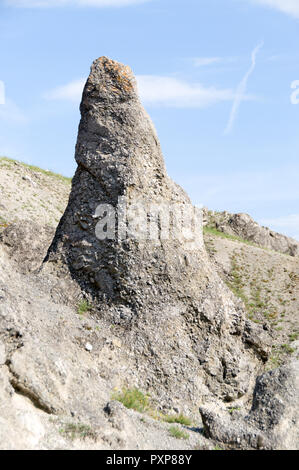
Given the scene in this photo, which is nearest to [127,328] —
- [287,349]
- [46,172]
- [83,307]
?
[83,307]

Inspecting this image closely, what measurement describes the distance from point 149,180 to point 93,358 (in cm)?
536

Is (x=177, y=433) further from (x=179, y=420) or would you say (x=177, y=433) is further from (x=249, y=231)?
(x=249, y=231)

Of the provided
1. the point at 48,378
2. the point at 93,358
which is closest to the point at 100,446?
the point at 48,378

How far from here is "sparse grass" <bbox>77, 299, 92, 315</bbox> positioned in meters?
16.3

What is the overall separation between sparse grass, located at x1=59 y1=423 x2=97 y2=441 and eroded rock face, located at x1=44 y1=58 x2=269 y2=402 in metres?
4.02

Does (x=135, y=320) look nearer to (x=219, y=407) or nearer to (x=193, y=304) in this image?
(x=193, y=304)

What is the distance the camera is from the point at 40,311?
14906mm

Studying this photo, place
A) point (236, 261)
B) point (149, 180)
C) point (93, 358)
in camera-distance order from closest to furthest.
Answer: point (93, 358) < point (149, 180) < point (236, 261)

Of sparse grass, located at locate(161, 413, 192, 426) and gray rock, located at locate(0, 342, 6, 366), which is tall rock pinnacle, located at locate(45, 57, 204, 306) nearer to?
sparse grass, located at locate(161, 413, 192, 426)

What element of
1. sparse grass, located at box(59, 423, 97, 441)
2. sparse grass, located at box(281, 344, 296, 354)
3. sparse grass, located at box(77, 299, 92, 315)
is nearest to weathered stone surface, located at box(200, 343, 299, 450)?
sparse grass, located at box(59, 423, 97, 441)

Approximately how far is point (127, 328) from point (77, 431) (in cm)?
500
